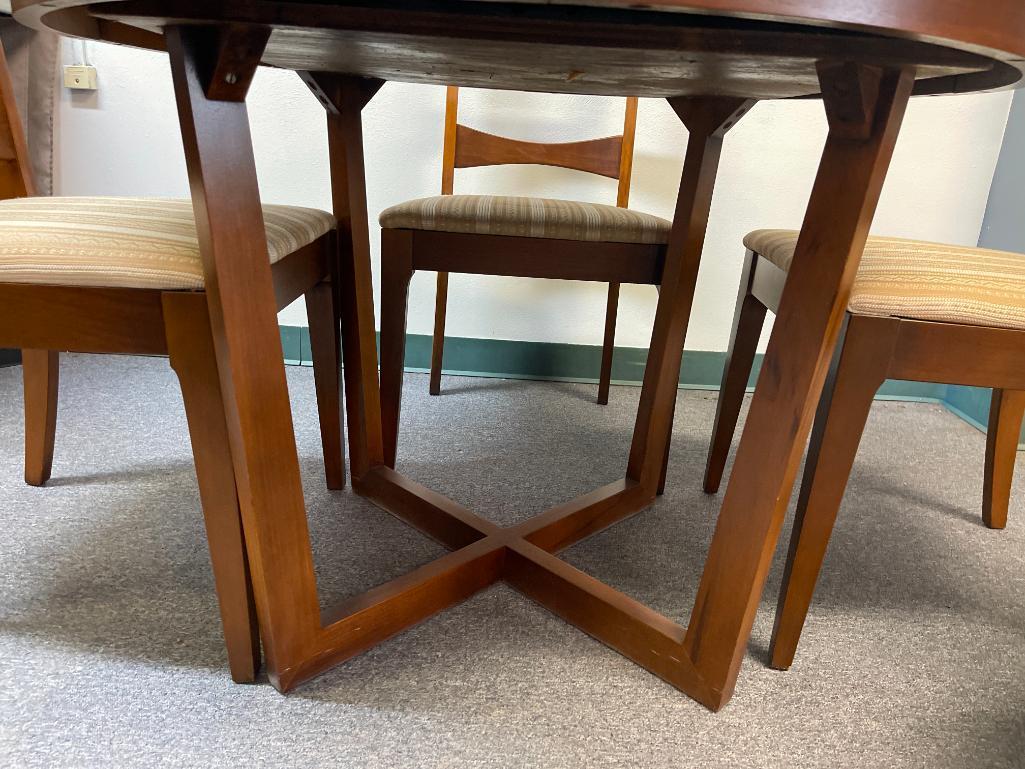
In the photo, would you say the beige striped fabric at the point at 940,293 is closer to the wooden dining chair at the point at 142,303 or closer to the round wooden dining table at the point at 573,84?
the round wooden dining table at the point at 573,84

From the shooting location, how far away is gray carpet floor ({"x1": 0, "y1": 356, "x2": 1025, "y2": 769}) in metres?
0.80

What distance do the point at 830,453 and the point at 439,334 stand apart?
1175 millimetres

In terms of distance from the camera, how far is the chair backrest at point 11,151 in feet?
3.68

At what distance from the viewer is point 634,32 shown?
0.70 meters

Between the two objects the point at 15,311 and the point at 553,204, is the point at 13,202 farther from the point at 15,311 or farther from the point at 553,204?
the point at 553,204

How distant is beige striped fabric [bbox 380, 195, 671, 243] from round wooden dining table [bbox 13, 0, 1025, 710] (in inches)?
9.1

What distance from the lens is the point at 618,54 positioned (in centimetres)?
81

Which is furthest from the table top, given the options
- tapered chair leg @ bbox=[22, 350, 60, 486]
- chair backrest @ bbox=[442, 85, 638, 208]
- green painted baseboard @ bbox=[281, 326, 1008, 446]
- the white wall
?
green painted baseboard @ bbox=[281, 326, 1008, 446]

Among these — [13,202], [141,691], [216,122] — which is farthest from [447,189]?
[141,691]

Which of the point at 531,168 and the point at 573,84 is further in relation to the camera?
the point at 531,168

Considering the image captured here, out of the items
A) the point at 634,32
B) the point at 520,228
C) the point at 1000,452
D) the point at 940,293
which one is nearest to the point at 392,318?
the point at 520,228

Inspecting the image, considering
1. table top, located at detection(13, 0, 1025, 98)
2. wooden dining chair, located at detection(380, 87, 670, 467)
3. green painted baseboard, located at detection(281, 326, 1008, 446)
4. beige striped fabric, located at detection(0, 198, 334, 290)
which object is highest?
table top, located at detection(13, 0, 1025, 98)

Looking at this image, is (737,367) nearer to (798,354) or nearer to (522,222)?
(522,222)

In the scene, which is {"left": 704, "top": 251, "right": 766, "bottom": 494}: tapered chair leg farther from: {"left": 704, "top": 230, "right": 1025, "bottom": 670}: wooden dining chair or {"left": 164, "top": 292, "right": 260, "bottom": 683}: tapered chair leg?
{"left": 164, "top": 292, "right": 260, "bottom": 683}: tapered chair leg
